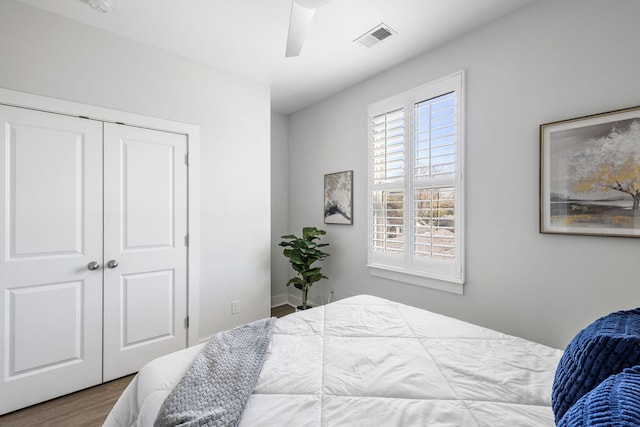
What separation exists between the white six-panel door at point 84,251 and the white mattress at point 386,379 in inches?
52.8

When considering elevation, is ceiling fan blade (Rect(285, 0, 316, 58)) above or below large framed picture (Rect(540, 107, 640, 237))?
above

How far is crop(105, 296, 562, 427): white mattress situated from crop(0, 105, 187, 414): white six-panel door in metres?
1.34

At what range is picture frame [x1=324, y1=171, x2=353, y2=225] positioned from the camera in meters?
3.34

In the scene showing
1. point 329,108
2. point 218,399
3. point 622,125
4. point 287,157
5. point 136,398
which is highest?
point 329,108

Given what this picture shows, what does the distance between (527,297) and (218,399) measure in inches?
81.0

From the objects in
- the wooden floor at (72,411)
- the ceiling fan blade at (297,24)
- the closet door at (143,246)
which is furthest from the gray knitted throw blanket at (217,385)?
the ceiling fan blade at (297,24)

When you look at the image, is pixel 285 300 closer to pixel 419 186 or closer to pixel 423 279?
pixel 423 279

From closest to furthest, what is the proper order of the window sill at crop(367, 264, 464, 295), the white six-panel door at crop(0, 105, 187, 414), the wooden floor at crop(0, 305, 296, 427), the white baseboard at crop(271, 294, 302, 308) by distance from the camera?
the wooden floor at crop(0, 305, 296, 427) → the white six-panel door at crop(0, 105, 187, 414) → the window sill at crop(367, 264, 464, 295) → the white baseboard at crop(271, 294, 302, 308)

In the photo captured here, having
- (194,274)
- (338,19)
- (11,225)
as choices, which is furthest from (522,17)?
(11,225)

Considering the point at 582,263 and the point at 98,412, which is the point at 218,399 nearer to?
the point at 98,412

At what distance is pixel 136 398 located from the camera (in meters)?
1.16

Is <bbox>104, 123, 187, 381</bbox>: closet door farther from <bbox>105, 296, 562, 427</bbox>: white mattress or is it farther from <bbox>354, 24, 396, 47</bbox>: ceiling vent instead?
<bbox>354, 24, 396, 47</bbox>: ceiling vent

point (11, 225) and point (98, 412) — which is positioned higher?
point (11, 225)

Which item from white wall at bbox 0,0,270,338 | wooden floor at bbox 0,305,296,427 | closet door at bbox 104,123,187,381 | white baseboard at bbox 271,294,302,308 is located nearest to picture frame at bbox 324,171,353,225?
white wall at bbox 0,0,270,338
